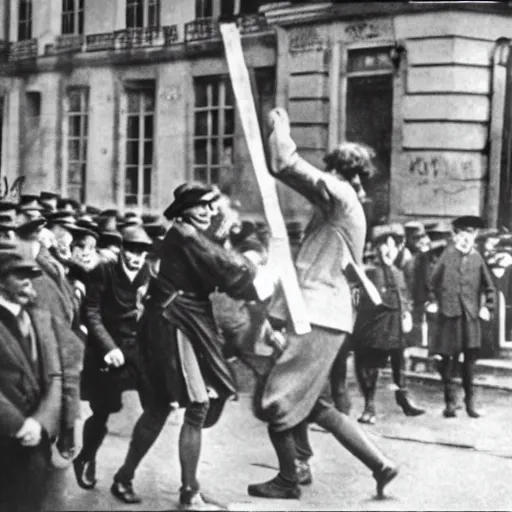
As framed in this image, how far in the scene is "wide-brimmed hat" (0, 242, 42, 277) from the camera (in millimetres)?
5000

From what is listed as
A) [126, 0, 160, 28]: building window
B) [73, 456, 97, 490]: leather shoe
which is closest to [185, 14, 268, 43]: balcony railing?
[126, 0, 160, 28]: building window

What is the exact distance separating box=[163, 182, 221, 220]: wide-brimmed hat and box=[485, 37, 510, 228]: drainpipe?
128cm

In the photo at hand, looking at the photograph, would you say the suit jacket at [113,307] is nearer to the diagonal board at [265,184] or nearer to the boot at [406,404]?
the diagonal board at [265,184]

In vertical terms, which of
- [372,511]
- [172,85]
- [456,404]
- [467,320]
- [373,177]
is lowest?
[372,511]

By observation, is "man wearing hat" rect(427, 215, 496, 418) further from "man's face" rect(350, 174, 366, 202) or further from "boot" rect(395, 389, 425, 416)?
"man's face" rect(350, 174, 366, 202)

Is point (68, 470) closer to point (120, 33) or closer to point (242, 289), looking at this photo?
Answer: point (242, 289)

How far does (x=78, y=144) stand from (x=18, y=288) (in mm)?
806

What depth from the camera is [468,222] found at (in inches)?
210

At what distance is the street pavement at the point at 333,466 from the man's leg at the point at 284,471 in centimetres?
4

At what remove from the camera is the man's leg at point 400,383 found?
17.2ft

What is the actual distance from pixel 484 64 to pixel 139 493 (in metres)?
2.50

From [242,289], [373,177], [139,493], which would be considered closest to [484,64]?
[373,177]

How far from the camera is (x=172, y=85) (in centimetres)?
533

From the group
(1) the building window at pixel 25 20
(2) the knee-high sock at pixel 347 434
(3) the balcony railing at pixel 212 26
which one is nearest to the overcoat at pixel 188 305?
(2) the knee-high sock at pixel 347 434
